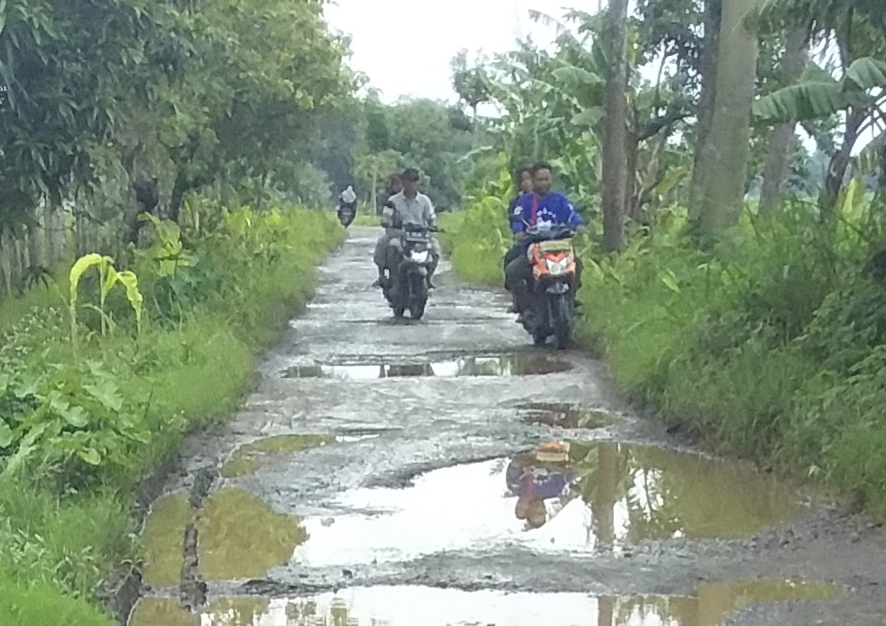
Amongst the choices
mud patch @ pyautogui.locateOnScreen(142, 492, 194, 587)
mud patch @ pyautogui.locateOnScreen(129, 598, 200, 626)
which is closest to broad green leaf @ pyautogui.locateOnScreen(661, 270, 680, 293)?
mud patch @ pyautogui.locateOnScreen(142, 492, 194, 587)

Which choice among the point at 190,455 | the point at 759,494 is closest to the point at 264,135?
the point at 190,455

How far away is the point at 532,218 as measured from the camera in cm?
1290

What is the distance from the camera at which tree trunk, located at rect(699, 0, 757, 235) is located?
1154 centimetres

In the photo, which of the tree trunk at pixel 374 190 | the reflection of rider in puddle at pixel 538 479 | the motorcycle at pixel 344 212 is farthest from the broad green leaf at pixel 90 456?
the tree trunk at pixel 374 190

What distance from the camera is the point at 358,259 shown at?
29.5m

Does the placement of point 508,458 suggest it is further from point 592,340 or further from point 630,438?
point 592,340

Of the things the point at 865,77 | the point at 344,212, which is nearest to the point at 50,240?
the point at 865,77

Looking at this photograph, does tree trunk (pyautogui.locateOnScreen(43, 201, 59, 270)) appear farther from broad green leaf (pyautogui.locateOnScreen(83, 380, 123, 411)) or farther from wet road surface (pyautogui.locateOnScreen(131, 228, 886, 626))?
broad green leaf (pyautogui.locateOnScreen(83, 380, 123, 411))

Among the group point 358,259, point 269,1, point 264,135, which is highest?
point 269,1

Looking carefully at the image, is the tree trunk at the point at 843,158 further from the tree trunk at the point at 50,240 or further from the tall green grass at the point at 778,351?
the tree trunk at the point at 50,240

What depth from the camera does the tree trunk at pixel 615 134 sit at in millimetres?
15039

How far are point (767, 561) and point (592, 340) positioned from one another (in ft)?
22.3

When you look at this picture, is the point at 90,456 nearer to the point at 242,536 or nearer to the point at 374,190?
the point at 242,536

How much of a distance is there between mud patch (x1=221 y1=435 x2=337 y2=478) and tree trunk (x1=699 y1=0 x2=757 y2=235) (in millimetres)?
4829
